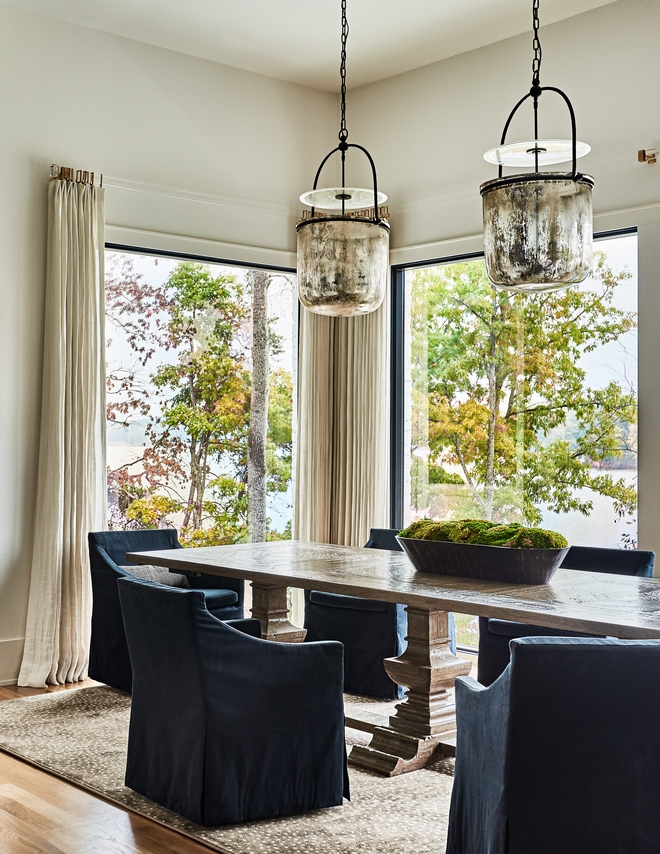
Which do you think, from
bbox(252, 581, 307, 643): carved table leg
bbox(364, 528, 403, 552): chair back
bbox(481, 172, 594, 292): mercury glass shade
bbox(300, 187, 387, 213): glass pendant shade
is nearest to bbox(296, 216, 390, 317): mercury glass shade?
bbox(300, 187, 387, 213): glass pendant shade

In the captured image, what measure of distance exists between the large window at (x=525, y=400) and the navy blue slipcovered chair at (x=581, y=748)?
2.89 metres

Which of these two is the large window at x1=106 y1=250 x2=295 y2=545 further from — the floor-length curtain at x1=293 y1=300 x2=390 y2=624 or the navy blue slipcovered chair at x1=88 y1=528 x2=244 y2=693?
the navy blue slipcovered chair at x1=88 y1=528 x2=244 y2=693

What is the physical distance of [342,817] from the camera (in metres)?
2.97

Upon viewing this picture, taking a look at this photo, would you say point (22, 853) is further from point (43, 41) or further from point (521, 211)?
point (43, 41)

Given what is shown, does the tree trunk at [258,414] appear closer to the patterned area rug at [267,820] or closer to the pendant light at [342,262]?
the patterned area rug at [267,820]

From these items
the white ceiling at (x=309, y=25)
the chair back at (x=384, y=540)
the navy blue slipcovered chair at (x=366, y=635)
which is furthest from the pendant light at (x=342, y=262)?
the white ceiling at (x=309, y=25)

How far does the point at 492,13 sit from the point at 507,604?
138 inches

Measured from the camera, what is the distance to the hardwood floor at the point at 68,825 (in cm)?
276

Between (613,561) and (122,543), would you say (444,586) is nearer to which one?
(613,561)

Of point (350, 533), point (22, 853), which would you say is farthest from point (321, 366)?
point (22, 853)

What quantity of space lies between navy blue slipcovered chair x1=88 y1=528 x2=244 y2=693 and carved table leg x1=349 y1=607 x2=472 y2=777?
47.7 inches

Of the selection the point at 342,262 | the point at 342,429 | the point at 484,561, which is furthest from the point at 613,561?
the point at 342,429

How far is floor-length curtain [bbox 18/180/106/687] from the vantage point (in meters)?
4.88

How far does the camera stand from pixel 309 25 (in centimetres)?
524
